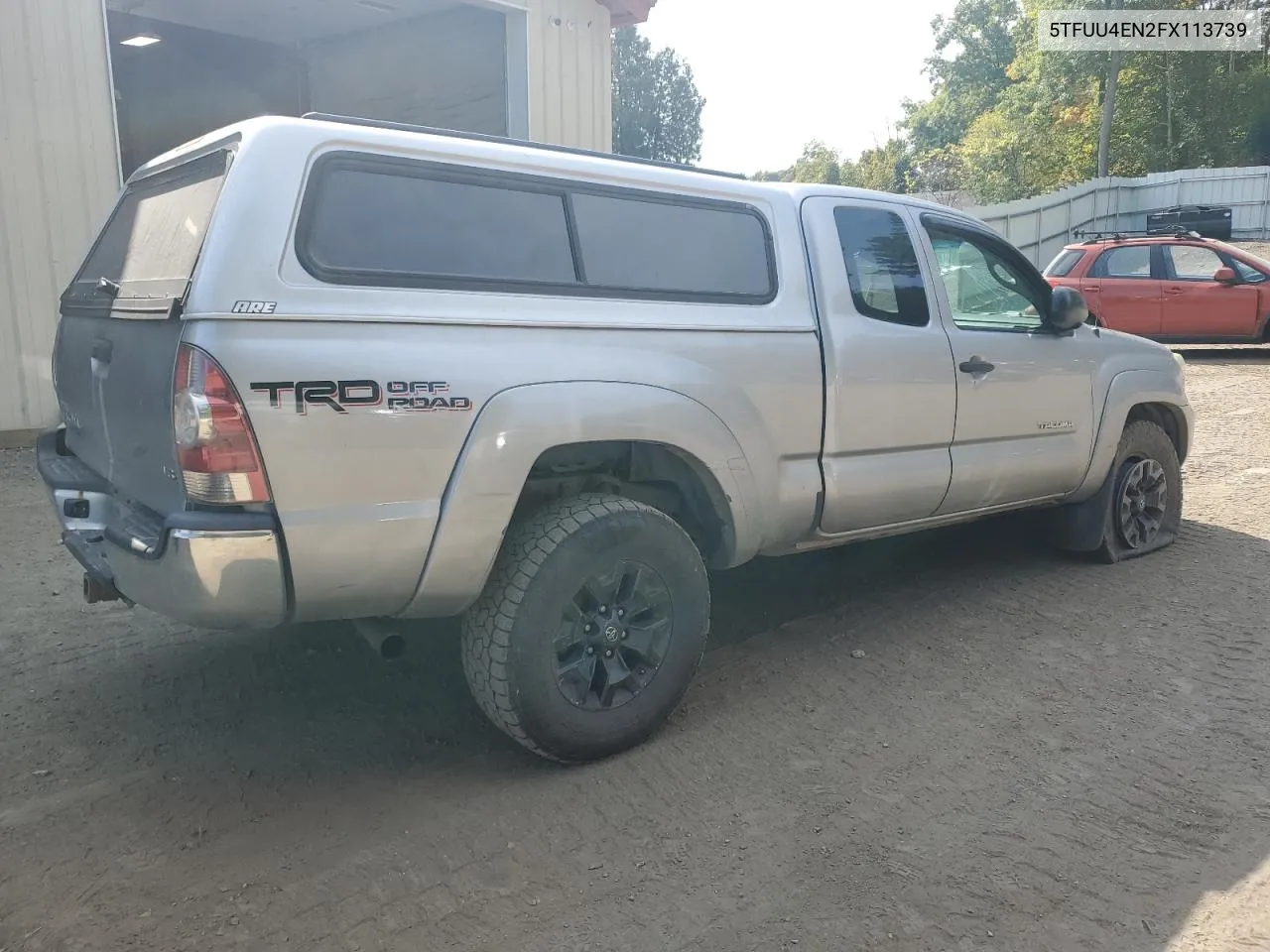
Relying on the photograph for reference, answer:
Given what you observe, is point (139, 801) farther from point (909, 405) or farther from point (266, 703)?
point (909, 405)

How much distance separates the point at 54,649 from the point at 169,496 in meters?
1.93

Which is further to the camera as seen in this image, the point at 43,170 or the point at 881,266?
the point at 43,170

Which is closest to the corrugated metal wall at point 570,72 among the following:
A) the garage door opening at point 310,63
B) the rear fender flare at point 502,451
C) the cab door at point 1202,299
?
the garage door opening at point 310,63

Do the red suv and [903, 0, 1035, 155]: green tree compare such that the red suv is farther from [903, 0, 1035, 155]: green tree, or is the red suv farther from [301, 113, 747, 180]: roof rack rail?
[903, 0, 1035, 155]: green tree

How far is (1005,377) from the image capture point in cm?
461

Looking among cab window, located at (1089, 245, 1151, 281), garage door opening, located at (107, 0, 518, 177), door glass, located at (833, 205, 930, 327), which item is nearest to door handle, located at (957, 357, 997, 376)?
door glass, located at (833, 205, 930, 327)

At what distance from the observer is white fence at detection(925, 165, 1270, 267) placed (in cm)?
2344

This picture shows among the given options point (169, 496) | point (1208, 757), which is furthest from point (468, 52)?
point (1208, 757)

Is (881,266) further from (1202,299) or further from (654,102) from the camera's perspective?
(654,102)

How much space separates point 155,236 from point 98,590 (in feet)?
3.86

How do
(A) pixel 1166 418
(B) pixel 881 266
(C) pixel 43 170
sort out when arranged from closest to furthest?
(B) pixel 881 266 < (A) pixel 1166 418 < (C) pixel 43 170

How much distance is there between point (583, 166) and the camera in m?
3.39

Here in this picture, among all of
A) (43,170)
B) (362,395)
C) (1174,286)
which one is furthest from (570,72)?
(1174,286)

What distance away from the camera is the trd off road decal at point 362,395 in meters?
2.64
